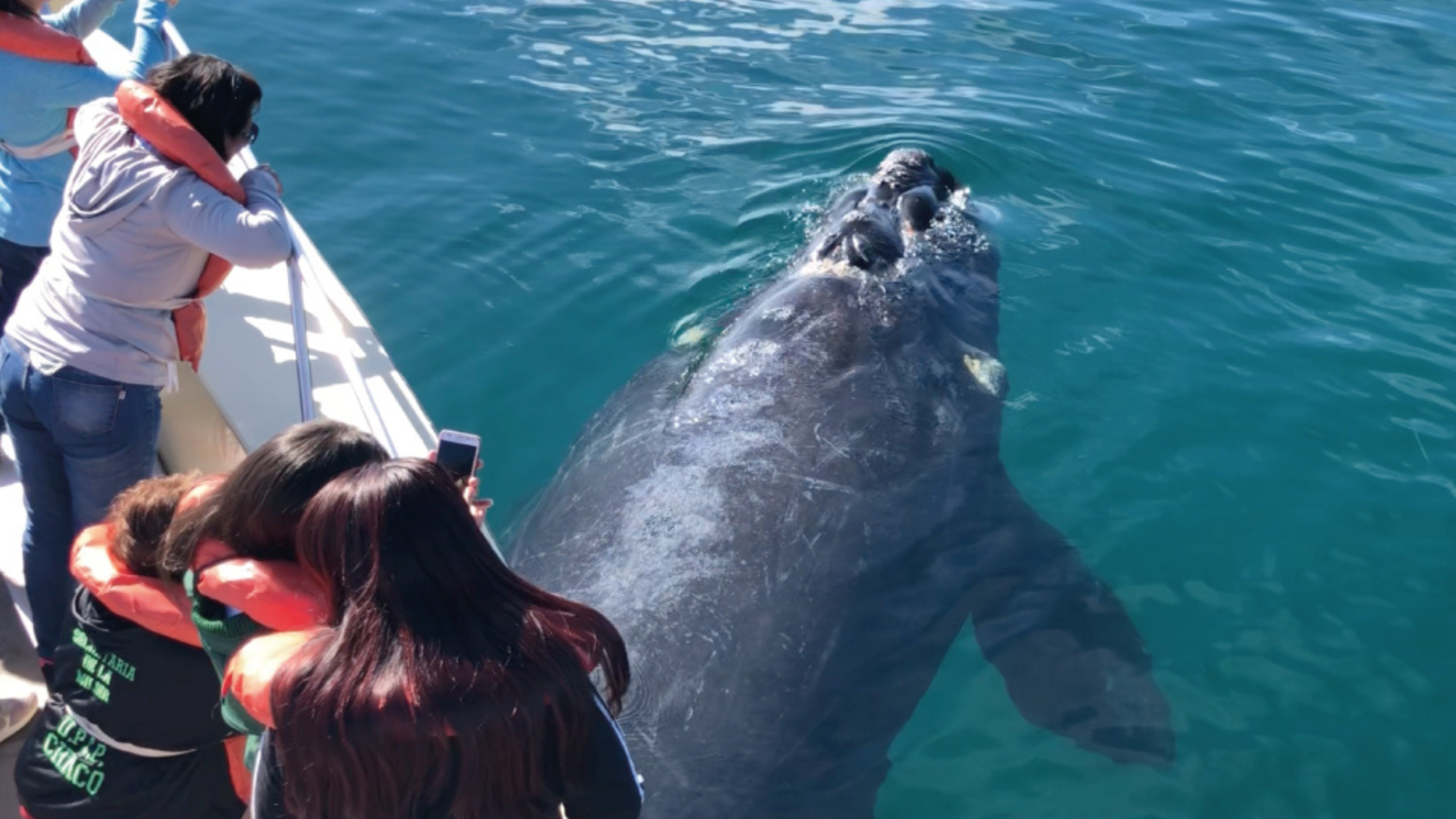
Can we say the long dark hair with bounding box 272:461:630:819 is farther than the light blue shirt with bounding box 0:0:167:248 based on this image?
No

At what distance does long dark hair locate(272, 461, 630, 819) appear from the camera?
2.97 metres

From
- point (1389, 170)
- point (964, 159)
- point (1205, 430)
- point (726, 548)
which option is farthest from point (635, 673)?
point (1389, 170)

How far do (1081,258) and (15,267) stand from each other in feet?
27.5

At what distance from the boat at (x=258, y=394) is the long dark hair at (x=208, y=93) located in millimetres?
902

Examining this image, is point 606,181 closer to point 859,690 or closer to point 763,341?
point 763,341

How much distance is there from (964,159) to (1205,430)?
476cm

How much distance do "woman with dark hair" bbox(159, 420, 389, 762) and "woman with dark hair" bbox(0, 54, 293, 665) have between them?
61.8 inches

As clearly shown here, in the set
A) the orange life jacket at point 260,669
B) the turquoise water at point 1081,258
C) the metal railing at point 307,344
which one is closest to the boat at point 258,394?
the metal railing at point 307,344

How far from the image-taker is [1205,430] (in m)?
9.04

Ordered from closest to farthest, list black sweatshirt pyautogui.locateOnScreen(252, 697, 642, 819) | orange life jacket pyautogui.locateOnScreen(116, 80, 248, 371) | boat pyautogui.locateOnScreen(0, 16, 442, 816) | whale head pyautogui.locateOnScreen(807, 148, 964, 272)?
black sweatshirt pyautogui.locateOnScreen(252, 697, 642, 819), orange life jacket pyautogui.locateOnScreen(116, 80, 248, 371), boat pyautogui.locateOnScreen(0, 16, 442, 816), whale head pyautogui.locateOnScreen(807, 148, 964, 272)

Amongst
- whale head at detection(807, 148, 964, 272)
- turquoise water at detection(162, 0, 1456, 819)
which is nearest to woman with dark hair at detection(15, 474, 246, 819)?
turquoise water at detection(162, 0, 1456, 819)

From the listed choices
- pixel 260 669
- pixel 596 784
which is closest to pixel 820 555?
pixel 596 784

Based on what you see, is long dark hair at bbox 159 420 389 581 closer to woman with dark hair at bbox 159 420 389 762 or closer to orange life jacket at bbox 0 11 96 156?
woman with dark hair at bbox 159 420 389 762

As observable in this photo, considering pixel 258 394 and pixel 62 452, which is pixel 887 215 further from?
pixel 62 452
